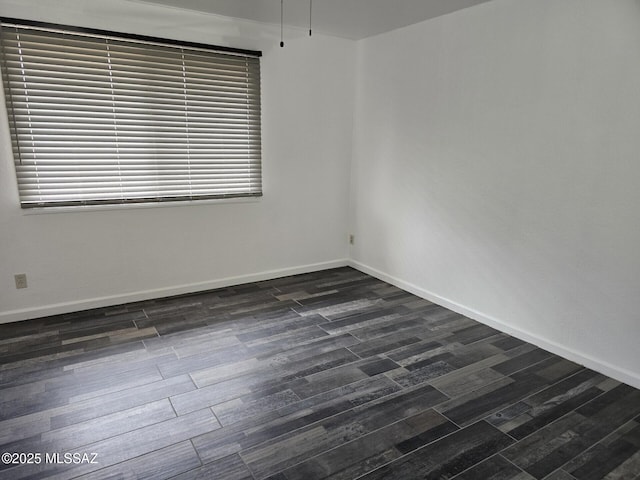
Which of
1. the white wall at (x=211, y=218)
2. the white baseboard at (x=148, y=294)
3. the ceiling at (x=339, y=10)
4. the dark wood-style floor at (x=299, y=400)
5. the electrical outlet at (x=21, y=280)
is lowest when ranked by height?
the dark wood-style floor at (x=299, y=400)

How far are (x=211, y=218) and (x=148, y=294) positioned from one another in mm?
869

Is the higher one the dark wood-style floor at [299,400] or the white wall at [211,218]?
the white wall at [211,218]

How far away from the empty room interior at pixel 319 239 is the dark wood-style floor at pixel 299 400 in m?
0.02

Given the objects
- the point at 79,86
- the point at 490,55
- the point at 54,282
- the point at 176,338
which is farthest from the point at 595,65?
the point at 54,282

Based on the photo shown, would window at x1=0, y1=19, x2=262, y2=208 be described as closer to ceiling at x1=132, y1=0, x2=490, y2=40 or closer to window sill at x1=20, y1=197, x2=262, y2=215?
window sill at x1=20, y1=197, x2=262, y2=215

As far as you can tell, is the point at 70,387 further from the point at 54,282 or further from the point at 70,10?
the point at 70,10

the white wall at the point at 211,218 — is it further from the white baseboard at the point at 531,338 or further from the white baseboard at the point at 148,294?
the white baseboard at the point at 531,338

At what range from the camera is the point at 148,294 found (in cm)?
375

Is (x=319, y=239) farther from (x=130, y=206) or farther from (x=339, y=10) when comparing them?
(x=339, y=10)

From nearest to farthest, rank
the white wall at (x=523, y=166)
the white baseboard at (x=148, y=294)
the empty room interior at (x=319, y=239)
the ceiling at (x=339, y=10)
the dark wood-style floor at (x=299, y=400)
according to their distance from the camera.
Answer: the dark wood-style floor at (x=299, y=400)
the empty room interior at (x=319, y=239)
the white wall at (x=523, y=166)
the ceiling at (x=339, y=10)
the white baseboard at (x=148, y=294)

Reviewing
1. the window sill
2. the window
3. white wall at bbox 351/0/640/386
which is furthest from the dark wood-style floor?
the window

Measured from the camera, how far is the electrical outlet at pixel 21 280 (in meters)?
3.23

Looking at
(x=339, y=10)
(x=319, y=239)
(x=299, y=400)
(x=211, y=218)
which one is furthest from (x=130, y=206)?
(x=339, y=10)

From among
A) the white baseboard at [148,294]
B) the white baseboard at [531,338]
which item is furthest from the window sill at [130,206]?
the white baseboard at [531,338]
